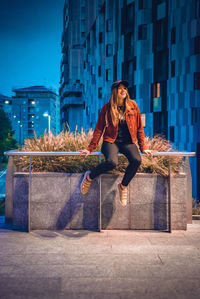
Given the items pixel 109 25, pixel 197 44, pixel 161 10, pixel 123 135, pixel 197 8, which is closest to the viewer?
pixel 123 135

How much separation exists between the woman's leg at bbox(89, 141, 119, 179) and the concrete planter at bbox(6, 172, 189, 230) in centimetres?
48

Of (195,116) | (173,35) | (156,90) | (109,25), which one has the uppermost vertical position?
(109,25)

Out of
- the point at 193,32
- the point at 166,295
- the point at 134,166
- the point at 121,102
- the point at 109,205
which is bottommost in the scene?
the point at 166,295

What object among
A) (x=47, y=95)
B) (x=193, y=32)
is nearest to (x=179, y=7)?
(x=193, y=32)

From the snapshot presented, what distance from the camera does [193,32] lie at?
85.0ft

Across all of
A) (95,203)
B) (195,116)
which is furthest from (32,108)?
(95,203)

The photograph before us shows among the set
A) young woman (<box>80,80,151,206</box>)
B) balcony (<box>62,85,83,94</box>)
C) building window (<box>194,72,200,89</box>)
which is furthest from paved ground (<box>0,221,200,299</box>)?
balcony (<box>62,85,83,94</box>)

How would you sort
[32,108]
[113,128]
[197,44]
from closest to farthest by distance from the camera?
1. [113,128]
2. [197,44]
3. [32,108]

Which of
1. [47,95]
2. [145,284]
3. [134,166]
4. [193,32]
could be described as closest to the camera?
[145,284]

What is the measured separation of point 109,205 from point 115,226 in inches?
14.0

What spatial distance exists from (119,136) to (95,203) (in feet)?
3.92

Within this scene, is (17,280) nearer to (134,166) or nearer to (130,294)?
(130,294)

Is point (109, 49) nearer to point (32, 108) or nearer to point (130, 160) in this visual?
point (130, 160)

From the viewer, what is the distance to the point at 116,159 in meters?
4.84
